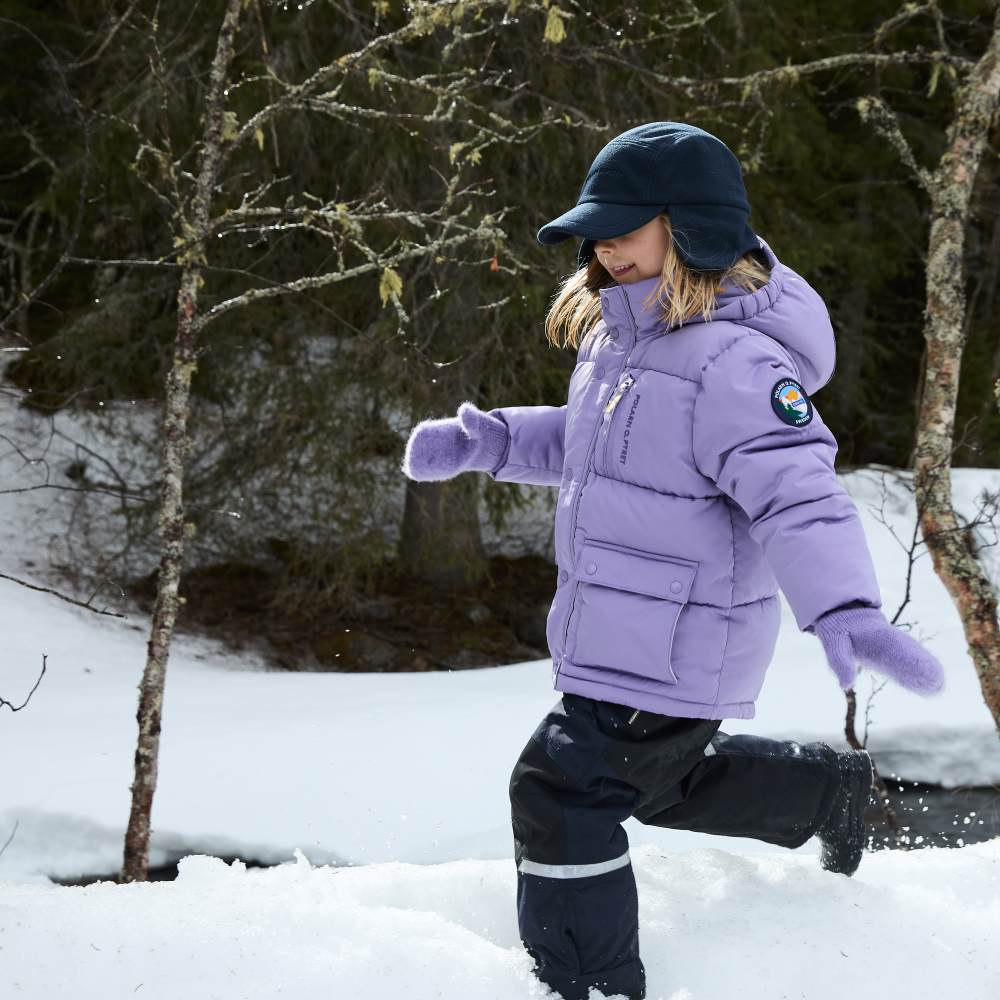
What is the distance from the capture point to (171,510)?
4324mm

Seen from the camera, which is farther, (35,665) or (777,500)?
(35,665)

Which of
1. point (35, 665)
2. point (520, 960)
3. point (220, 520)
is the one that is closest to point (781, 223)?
point (220, 520)

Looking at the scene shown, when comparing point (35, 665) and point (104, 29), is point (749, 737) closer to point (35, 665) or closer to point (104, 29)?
point (35, 665)

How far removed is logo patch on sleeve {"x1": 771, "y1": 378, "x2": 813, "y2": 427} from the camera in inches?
93.5

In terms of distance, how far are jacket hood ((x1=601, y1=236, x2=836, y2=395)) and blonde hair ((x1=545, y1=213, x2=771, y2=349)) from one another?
0.02 metres

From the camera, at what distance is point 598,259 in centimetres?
273

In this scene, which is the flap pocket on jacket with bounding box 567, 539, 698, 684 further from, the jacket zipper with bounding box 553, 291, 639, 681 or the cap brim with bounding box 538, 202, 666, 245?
the cap brim with bounding box 538, 202, 666, 245

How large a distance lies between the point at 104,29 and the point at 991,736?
6844 mm

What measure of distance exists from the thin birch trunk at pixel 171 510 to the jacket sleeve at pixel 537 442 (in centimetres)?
170

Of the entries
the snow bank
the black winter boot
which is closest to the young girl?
the snow bank

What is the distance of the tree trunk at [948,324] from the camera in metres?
4.91

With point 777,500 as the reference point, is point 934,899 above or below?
below

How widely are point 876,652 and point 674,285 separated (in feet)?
2.81

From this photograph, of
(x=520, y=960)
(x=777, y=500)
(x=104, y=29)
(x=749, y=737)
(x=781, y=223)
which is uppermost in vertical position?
(x=104, y=29)
